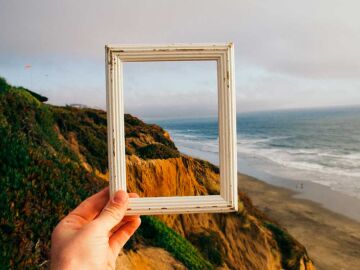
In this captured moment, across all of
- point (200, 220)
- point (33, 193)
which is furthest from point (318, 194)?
point (33, 193)

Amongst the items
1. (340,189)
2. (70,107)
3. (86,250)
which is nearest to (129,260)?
(86,250)

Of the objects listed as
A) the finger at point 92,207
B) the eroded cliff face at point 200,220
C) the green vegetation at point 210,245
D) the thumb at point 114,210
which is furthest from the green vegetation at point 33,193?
the thumb at point 114,210

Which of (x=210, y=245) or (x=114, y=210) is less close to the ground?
(x=114, y=210)

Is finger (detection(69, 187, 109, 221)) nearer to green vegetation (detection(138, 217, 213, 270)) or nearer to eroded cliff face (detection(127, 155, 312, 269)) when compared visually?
green vegetation (detection(138, 217, 213, 270))

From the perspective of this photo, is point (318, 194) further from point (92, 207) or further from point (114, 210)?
point (114, 210)

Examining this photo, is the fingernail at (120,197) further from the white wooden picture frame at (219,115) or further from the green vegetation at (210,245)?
the green vegetation at (210,245)

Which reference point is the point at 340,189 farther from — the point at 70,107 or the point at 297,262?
the point at 70,107
